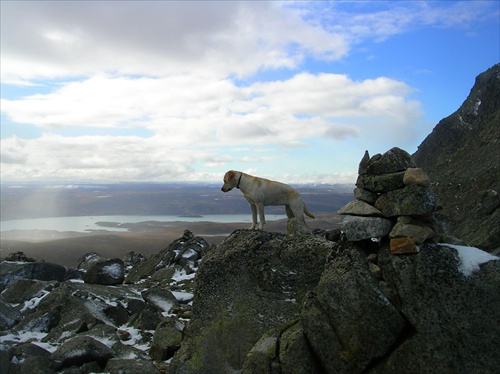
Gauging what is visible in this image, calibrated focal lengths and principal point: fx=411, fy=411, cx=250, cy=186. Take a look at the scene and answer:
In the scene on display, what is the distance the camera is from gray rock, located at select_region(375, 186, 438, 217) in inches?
294

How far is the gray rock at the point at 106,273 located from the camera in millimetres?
21922

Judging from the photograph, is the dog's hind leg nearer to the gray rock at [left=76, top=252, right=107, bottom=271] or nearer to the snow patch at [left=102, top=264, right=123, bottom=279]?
the snow patch at [left=102, top=264, right=123, bottom=279]

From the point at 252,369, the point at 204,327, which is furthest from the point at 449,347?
the point at 204,327

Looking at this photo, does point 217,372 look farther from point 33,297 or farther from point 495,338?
point 33,297

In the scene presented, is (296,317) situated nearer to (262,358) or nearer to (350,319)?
(262,358)

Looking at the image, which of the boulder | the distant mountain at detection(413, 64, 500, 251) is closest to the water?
the distant mountain at detection(413, 64, 500, 251)

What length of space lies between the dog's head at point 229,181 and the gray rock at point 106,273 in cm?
1264

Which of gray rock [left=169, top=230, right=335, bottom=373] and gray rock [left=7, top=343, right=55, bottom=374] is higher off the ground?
gray rock [left=169, top=230, right=335, bottom=373]

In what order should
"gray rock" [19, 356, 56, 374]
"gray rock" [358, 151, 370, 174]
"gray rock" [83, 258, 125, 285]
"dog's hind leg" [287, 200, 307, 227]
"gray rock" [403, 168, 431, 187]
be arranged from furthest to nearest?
"gray rock" [83, 258, 125, 285] → "dog's hind leg" [287, 200, 307, 227] → "gray rock" [19, 356, 56, 374] → "gray rock" [358, 151, 370, 174] → "gray rock" [403, 168, 431, 187]

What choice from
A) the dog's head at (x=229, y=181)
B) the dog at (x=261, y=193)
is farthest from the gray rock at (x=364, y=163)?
the dog's head at (x=229, y=181)

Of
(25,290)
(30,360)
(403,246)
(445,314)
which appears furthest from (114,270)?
(445,314)

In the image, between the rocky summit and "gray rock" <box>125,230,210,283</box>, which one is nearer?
the rocky summit

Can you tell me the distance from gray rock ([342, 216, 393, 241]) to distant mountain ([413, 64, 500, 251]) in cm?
152

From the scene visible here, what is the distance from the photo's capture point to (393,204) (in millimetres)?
7715
